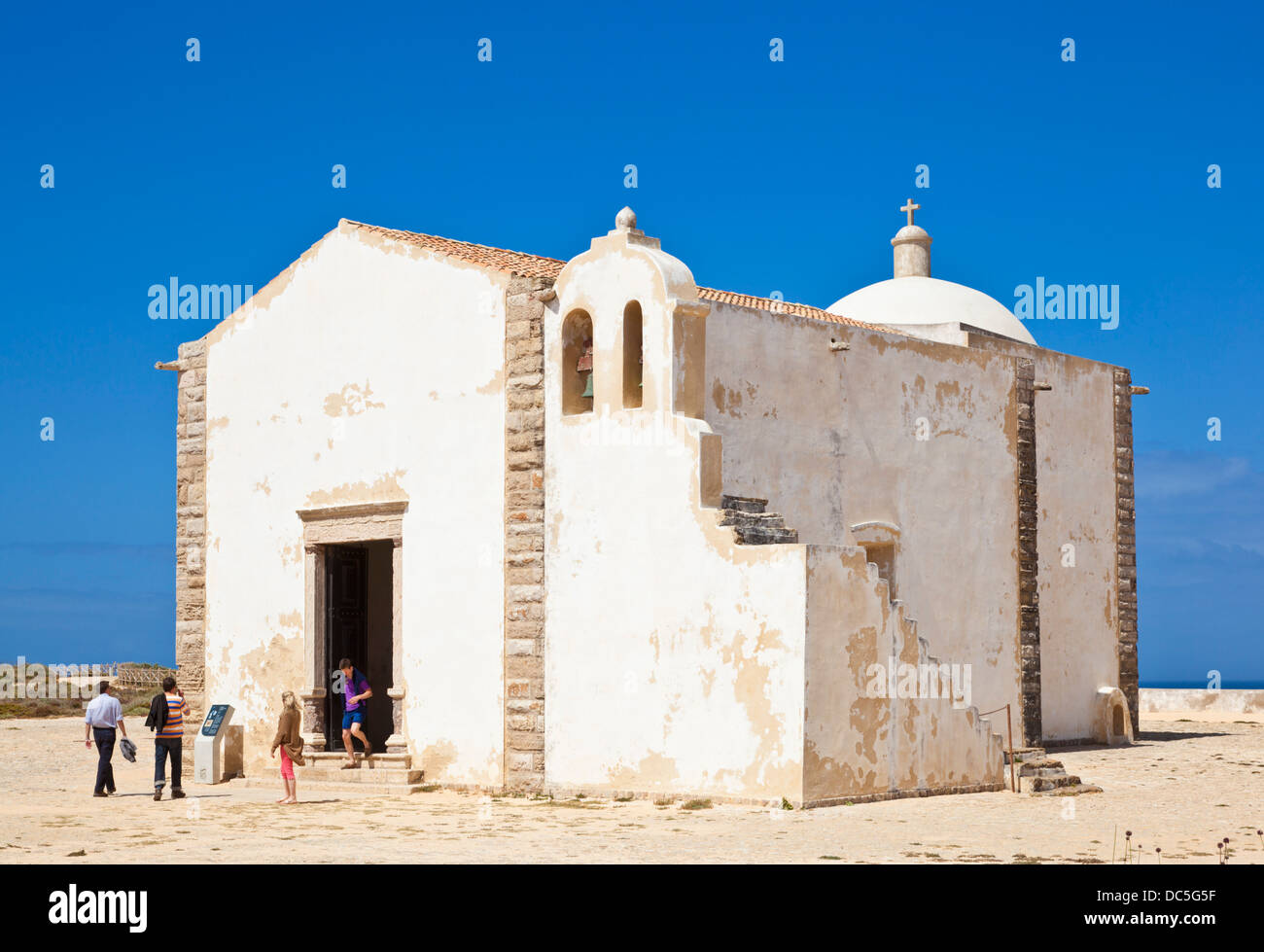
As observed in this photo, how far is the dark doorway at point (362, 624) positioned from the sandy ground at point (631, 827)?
1.54 meters

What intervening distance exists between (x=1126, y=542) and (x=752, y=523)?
1057cm

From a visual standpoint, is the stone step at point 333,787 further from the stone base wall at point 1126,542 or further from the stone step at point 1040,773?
the stone base wall at point 1126,542

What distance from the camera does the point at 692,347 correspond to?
1465cm

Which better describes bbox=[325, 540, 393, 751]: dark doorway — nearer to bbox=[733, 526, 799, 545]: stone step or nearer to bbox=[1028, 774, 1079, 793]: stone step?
bbox=[733, 526, 799, 545]: stone step

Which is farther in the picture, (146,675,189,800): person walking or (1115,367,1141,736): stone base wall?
(1115,367,1141,736): stone base wall

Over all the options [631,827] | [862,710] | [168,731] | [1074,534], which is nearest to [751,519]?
[862,710]

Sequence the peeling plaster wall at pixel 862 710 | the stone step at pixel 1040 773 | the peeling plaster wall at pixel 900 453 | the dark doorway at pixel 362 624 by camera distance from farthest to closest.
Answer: the dark doorway at pixel 362 624 < the peeling plaster wall at pixel 900 453 < the stone step at pixel 1040 773 < the peeling plaster wall at pixel 862 710

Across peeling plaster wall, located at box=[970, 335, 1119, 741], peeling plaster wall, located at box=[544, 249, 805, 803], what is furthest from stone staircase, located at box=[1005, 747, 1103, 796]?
peeling plaster wall, located at box=[970, 335, 1119, 741]

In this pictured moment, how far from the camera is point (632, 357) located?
1508cm

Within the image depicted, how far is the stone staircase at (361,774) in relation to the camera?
53.1ft

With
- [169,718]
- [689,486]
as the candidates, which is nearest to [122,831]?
[169,718]

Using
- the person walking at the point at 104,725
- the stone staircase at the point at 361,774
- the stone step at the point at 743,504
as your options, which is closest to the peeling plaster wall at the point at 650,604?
the stone step at the point at 743,504

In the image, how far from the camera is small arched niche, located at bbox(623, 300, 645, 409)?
14.9 meters

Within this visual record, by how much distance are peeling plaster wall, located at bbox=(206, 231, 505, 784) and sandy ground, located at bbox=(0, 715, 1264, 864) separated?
46.8 inches
